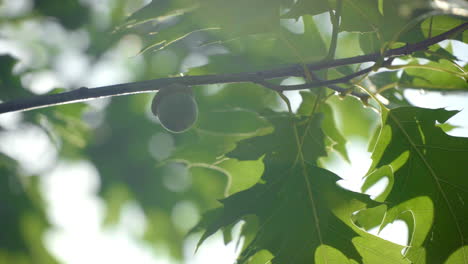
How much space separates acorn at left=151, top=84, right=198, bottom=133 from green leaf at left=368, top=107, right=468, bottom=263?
0.71 m

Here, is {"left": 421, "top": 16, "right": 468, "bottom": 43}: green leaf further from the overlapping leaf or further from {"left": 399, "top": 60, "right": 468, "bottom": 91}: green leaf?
the overlapping leaf

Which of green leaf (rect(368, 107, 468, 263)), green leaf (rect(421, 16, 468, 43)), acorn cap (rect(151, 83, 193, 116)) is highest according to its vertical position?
acorn cap (rect(151, 83, 193, 116))

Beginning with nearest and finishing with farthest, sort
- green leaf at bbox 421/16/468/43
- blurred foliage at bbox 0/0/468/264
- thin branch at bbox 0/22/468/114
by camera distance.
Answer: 1. thin branch at bbox 0/22/468/114
2. blurred foliage at bbox 0/0/468/264
3. green leaf at bbox 421/16/468/43

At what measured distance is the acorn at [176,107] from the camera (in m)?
1.69

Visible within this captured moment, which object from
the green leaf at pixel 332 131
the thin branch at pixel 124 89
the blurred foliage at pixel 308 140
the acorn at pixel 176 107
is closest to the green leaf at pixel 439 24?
the blurred foliage at pixel 308 140

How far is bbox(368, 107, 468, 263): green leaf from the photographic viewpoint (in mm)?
1585

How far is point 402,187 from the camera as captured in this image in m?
1.64

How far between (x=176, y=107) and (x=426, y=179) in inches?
37.8

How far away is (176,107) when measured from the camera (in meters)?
1.69

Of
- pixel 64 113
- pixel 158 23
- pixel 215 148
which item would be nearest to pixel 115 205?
pixel 64 113

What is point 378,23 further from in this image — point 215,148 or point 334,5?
point 215,148

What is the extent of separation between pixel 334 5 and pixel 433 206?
80 centimetres

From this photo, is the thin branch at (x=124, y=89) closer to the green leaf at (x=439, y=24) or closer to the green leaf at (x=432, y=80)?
the green leaf at (x=439, y=24)

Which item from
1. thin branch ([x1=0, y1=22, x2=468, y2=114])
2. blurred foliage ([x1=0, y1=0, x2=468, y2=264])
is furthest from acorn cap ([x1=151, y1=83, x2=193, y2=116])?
thin branch ([x1=0, y1=22, x2=468, y2=114])
